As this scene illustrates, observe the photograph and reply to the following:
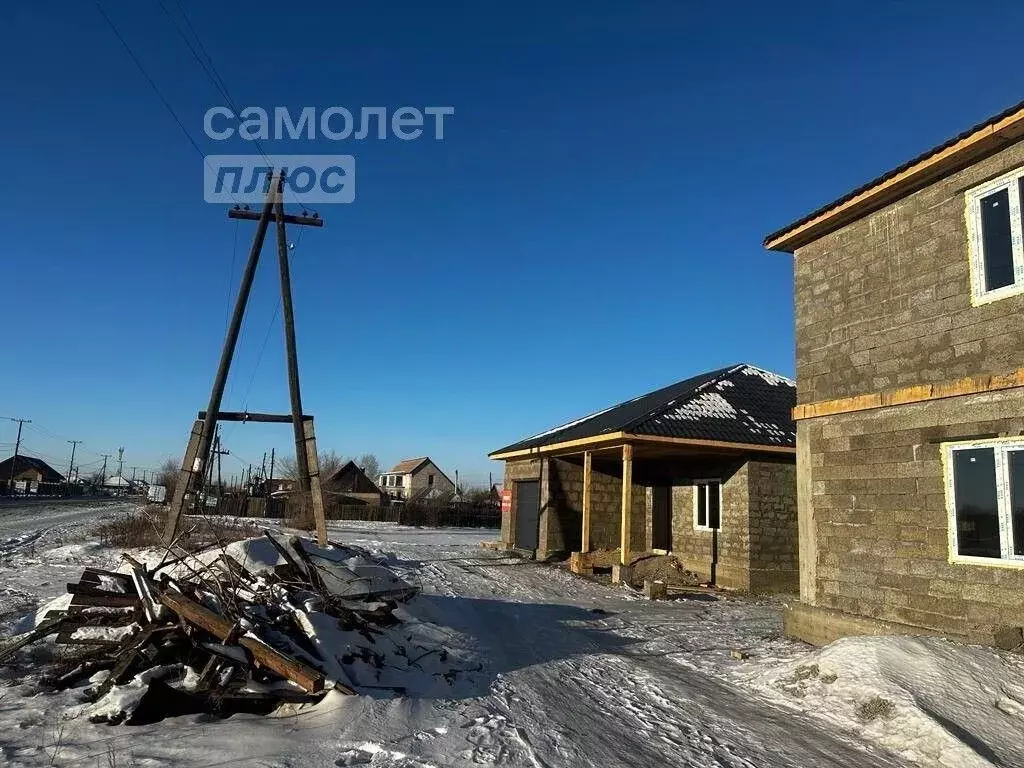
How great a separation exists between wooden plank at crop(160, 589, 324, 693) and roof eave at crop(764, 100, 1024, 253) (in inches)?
312

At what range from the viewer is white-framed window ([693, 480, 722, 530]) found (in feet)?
46.9

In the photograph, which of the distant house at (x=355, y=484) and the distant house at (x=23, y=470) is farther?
the distant house at (x=23, y=470)

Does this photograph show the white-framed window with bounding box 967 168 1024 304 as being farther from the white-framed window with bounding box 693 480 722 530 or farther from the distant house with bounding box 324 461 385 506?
the distant house with bounding box 324 461 385 506

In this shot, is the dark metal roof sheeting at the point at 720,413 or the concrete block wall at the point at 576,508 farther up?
the dark metal roof sheeting at the point at 720,413

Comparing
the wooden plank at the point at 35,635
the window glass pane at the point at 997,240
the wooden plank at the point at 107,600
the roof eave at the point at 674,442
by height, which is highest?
the window glass pane at the point at 997,240

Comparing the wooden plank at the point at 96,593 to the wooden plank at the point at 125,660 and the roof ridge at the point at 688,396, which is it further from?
the roof ridge at the point at 688,396

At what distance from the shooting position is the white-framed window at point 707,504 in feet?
46.9

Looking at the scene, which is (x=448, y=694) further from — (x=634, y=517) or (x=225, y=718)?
(x=634, y=517)

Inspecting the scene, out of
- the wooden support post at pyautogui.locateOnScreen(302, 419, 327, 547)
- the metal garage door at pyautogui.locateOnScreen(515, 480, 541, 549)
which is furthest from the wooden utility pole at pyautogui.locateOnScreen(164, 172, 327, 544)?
the metal garage door at pyautogui.locateOnScreen(515, 480, 541, 549)

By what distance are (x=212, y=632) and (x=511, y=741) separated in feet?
8.38

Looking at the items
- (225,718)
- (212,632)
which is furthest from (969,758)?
(212,632)

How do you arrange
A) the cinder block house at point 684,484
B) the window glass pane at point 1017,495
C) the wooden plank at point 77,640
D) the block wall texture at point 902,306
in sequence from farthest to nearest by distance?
1. the cinder block house at point 684,484
2. the block wall texture at point 902,306
3. the window glass pane at point 1017,495
4. the wooden plank at point 77,640

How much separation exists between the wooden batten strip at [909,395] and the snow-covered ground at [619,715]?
2537 mm

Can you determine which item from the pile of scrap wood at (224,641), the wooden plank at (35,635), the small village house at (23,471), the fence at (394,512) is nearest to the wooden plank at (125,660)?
the pile of scrap wood at (224,641)
